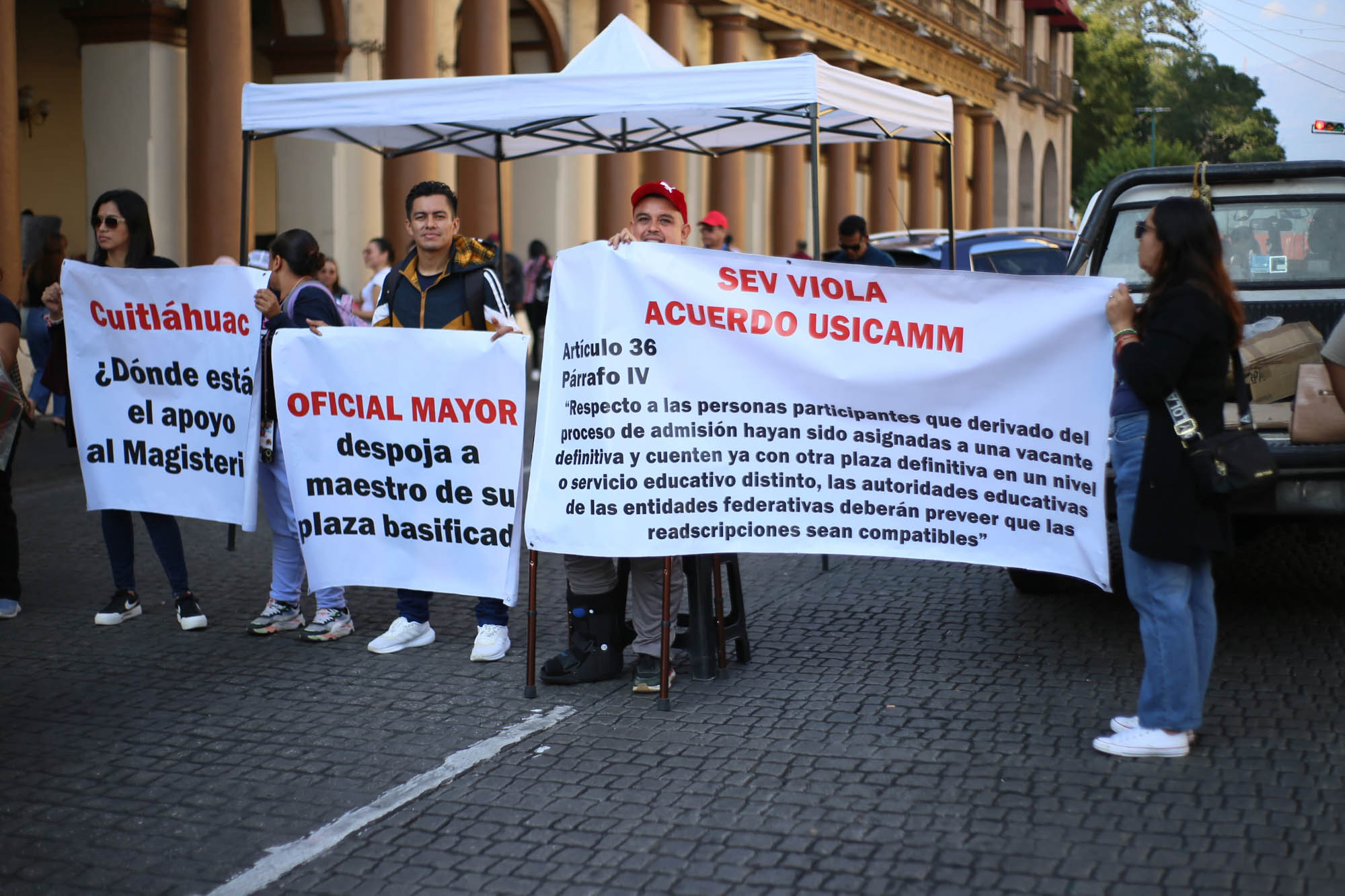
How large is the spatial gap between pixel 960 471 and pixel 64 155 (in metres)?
19.6

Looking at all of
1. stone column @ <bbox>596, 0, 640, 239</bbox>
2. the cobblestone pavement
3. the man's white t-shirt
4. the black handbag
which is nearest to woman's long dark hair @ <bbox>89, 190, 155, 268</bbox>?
the cobblestone pavement

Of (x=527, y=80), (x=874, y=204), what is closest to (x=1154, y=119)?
(x=874, y=204)

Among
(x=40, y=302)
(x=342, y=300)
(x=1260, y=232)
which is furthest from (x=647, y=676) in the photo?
(x=40, y=302)

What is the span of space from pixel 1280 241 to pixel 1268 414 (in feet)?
3.80

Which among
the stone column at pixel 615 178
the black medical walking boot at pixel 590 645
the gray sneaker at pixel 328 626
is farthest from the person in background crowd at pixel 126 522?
the stone column at pixel 615 178

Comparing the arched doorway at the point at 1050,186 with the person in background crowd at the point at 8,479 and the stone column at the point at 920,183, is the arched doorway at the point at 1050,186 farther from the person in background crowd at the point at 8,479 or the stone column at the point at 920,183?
the person in background crowd at the point at 8,479

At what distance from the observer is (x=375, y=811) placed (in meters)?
4.27

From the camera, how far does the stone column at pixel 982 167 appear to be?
154 ft

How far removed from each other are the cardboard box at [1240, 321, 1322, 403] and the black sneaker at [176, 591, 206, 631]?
489 centimetres

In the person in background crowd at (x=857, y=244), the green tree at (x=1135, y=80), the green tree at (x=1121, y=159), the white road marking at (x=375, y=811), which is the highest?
the green tree at (x=1135, y=80)

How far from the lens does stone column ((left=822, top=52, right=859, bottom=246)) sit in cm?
3338

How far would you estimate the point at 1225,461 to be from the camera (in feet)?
14.5

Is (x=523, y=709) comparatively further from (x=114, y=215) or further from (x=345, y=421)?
(x=114, y=215)

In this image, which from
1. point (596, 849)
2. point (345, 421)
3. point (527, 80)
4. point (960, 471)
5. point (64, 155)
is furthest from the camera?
point (64, 155)
